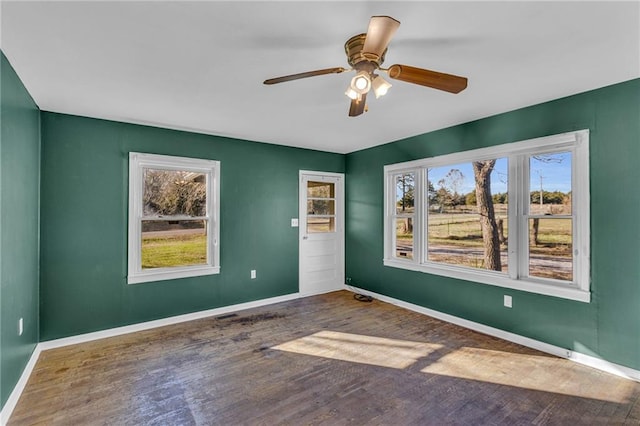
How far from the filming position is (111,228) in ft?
11.7

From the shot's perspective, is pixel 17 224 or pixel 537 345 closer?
pixel 17 224

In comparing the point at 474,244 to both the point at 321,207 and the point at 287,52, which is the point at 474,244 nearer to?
the point at 321,207

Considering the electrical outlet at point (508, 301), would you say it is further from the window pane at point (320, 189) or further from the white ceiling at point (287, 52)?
the window pane at point (320, 189)

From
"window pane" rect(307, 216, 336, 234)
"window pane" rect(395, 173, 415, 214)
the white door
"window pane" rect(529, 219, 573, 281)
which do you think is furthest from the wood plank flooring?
"window pane" rect(307, 216, 336, 234)

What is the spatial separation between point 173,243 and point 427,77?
11.7 ft

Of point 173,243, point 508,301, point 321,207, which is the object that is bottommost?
point 508,301

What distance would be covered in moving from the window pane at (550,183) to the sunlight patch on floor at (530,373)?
4.74ft

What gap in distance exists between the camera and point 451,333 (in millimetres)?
3525

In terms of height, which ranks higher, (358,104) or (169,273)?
(358,104)

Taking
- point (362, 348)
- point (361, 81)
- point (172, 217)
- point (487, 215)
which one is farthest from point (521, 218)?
point (172, 217)

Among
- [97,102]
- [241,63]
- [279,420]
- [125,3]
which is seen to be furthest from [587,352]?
[97,102]

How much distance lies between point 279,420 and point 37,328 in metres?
2.77

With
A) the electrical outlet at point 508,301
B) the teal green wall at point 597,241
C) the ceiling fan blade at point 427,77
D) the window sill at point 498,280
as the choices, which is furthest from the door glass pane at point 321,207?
the ceiling fan blade at point 427,77

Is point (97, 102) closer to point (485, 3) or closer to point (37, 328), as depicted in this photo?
point (37, 328)
